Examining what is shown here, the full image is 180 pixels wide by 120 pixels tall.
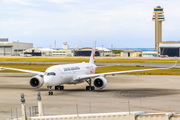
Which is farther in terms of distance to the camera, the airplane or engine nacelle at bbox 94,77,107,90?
engine nacelle at bbox 94,77,107,90

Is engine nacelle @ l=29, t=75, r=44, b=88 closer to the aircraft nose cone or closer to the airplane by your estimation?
the airplane

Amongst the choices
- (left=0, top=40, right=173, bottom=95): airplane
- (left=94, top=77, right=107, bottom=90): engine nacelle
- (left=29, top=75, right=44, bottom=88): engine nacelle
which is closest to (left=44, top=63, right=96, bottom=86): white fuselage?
(left=0, top=40, right=173, bottom=95): airplane

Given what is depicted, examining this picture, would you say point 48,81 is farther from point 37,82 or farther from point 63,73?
point 37,82

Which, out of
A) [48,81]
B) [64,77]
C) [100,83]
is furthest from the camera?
[100,83]

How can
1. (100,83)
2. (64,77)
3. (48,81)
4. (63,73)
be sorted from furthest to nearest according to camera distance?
(100,83), (64,77), (63,73), (48,81)

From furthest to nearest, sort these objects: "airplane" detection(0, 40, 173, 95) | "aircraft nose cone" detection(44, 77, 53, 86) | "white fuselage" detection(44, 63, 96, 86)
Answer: "airplane" detection(0, 40, 173, 95)
"white fuselage" detection(44, 63, 96, 86)
"aircraft nose cone" detection(44, 77, 53, 86)

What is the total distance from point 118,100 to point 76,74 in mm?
12142

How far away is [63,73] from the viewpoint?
44688 mm

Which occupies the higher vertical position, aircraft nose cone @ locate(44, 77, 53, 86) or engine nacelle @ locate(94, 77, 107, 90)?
aircraft nose cone @ locate(44, 77, 53, 86)

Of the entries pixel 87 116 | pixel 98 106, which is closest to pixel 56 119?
pixel 87 116

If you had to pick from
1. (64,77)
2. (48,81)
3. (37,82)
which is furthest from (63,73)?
(37,82)

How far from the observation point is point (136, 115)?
15891 mm

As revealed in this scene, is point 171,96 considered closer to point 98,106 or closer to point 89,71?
point 98,106

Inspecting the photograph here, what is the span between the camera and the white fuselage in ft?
139
